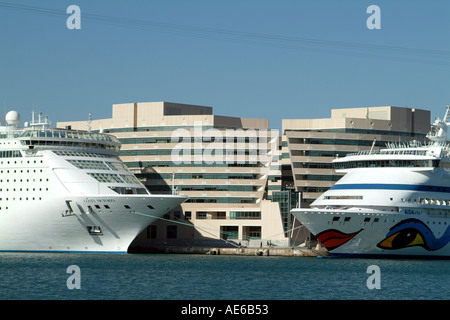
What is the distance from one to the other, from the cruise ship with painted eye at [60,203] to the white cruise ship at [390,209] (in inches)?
546

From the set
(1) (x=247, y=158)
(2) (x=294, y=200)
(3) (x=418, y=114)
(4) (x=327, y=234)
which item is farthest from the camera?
(3) (x=418, y=114)

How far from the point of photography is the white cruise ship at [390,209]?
2687 inches

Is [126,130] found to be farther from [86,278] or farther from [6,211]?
[86,278]

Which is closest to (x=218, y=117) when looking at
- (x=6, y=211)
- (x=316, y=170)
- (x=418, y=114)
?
(x=316, y=170)

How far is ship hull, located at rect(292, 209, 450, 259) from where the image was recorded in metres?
67.9

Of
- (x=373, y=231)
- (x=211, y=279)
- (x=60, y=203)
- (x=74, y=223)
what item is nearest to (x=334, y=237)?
(x=373, y=231)

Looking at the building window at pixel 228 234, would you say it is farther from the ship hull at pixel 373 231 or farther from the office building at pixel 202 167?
the ship hull at pixel 373 231

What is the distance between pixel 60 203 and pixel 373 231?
25726 millimetres

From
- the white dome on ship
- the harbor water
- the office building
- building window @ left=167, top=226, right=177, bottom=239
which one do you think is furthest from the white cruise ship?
the white dome on ship

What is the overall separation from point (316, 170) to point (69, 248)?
31.3 m

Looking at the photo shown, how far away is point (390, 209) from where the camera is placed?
2707 inches

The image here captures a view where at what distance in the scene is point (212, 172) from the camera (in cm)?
9394

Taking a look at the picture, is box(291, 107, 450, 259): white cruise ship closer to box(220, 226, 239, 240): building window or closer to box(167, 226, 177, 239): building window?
box(220, 226, 239, 240): building window

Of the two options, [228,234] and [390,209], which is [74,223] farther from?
[390,209]
